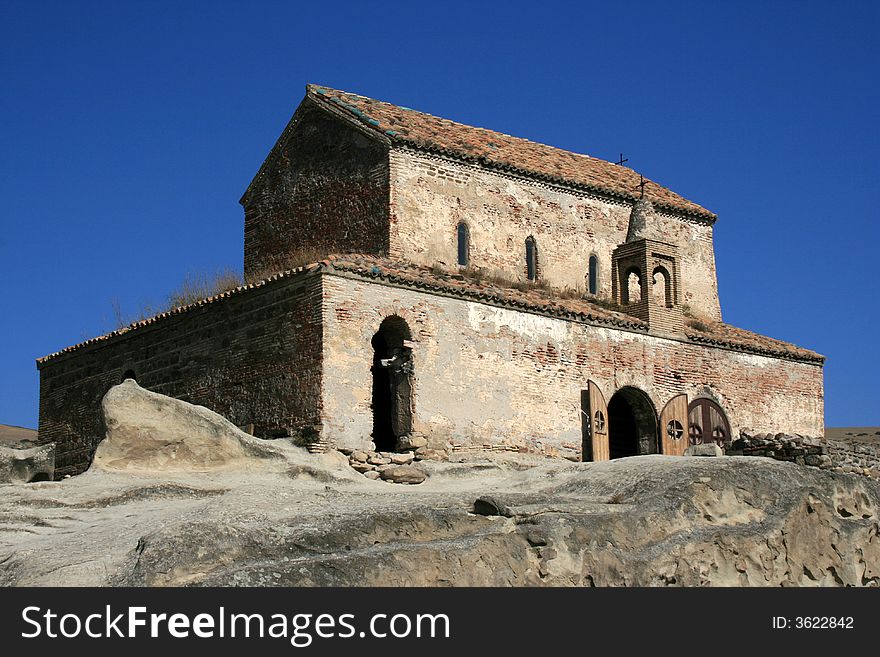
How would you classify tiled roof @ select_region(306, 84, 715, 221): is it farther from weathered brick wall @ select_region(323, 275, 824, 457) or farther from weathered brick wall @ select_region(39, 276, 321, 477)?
weathered brick wall @ select_region(39, 276, 321, 477)

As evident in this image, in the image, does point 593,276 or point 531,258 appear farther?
point 593,276

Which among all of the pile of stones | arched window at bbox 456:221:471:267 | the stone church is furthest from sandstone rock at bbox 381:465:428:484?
arched window at bbox 456:221:471:267

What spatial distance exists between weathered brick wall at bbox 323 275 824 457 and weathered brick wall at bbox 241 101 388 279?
3188 millimetres

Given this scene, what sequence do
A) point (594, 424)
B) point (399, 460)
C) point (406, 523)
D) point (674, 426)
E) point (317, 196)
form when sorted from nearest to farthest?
1. point (406, 523)
2. point (399, 460)
3. point (594, 424)
4. point (674, 426)
5. point (317, 196)

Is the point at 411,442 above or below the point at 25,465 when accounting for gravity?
above

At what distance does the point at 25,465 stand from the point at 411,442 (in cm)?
795

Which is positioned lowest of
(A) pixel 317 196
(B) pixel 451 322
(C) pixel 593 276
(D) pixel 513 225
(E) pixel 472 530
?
(E) pixel 472 530

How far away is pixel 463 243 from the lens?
26.5 m

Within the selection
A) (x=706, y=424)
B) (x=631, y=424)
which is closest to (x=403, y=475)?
(x=631, y=424)

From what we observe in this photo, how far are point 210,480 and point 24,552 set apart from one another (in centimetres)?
531

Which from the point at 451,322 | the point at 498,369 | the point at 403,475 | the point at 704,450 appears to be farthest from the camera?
the point at 498,369

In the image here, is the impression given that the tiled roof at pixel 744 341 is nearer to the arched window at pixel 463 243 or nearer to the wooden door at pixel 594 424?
the wooden door at pixel 594 424

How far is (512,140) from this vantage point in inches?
1185

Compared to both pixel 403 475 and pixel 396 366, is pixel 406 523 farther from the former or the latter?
pixel 396 366
